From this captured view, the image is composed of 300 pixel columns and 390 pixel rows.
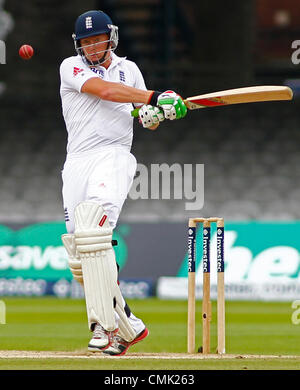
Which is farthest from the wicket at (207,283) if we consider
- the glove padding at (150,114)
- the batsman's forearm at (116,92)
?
the batsman's forearm at (116,92)

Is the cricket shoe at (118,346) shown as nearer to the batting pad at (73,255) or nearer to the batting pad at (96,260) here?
the batting pad at (96,260)

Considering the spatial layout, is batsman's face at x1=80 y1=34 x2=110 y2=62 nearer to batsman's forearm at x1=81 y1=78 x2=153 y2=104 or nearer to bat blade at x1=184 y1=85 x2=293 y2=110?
batsman's forearm at x1=81 y1=78 x2=153 y2=104

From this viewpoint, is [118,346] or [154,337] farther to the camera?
[154,337]

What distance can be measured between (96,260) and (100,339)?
0.40m

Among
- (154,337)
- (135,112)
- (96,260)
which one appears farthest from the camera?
(154,337)

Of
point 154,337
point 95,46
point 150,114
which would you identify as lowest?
point 154,337

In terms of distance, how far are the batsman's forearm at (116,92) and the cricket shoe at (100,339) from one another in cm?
115

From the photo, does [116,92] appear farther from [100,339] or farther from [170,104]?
[100,339]

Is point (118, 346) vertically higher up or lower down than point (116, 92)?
lower down

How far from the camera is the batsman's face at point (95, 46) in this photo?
16.8ft

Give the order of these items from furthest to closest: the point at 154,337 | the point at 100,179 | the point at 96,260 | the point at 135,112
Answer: the point at 154,337, the point at 135,112, the point at 100,179, the point at 96,260

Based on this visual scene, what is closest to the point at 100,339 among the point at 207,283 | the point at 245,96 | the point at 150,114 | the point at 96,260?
the point at 96,260

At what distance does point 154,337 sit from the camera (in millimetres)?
7035
